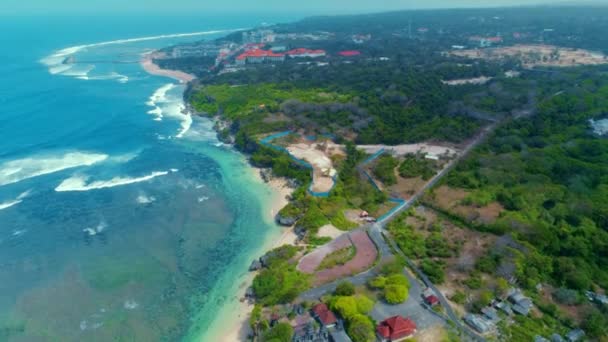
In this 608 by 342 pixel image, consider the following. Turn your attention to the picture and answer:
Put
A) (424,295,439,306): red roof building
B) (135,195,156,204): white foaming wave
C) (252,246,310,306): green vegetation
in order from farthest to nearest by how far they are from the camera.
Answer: (135,195,156,204): white foaming wave
(252,246,310,306): green vegetation
(424,295,439,306): red roof building

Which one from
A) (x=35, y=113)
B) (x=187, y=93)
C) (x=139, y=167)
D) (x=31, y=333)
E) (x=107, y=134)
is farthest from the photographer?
(x=187, y=93)

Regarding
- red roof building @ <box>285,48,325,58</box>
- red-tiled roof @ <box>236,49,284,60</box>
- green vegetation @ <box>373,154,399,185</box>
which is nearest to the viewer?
green vegetation @ <box>373,154,399,185</box>

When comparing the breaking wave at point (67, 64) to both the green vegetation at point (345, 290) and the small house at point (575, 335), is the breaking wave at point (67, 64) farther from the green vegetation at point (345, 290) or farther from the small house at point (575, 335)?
the small house at point (575, 335)

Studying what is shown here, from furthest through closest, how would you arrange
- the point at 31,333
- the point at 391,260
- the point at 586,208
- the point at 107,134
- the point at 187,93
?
the point at 187,93 < the point at 107,134 < the point at 586,208 < the point at 391,260 < the point at 31,333

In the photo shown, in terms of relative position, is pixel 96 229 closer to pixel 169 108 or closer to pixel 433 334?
pixel 433 334

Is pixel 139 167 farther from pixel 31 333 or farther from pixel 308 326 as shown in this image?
pixel 308 326

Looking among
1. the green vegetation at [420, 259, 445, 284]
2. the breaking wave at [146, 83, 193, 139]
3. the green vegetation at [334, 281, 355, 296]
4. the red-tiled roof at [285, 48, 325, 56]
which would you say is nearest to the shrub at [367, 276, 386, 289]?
the green vegetation at [334, 281, 355, 296]

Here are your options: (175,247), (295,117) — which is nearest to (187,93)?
(295,117)

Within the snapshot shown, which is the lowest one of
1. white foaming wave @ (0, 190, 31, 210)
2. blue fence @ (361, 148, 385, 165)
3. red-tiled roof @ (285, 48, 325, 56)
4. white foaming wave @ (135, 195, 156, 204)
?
white foaming wave @ (135, 195, 156, 204)

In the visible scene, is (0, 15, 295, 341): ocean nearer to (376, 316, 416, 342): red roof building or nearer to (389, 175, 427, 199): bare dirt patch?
(376, 316, 416, 342): red roof building
